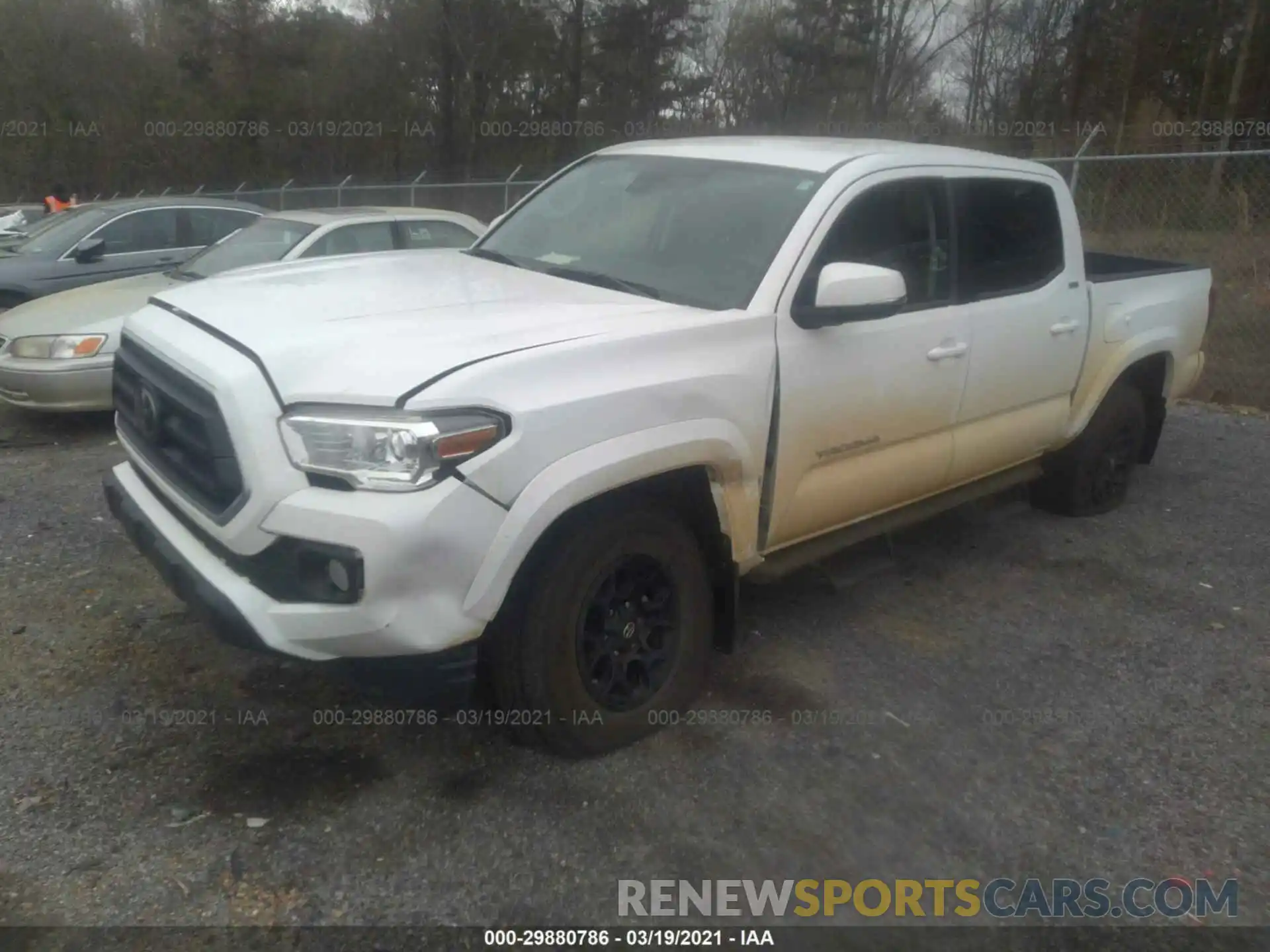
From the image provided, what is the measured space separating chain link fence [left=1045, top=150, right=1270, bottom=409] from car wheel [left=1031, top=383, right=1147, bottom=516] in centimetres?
404

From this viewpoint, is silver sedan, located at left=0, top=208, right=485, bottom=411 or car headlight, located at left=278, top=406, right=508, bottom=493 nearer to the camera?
car headlight, located at left=278, top=406, right=508, bottom=493

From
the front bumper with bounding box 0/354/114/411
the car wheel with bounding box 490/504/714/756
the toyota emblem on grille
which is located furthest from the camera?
the front bumper with bounding box 0/354/114/411

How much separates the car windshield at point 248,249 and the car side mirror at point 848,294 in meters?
4.90

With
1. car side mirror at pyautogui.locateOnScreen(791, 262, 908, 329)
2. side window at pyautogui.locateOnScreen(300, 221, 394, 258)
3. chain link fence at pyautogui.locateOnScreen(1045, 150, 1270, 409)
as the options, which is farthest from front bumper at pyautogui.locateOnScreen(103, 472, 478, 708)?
chain link fence at pyautogui.locateOnScreen(1045, 150, 1270, 409)

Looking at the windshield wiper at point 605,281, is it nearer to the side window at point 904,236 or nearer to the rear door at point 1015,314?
the side window at point 904,236

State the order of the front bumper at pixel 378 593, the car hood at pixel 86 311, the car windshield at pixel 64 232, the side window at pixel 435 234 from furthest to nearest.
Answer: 1. the car windshield at pixel 64 232
2. the side window at pixel 435 234
3. the car hood at pixel 86 311
4. the front bumper at pixel 378 593

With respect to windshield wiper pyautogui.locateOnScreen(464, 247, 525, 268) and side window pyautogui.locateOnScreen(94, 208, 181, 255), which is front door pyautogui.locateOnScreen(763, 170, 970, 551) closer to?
windshield wiper pyautogui.locateOnScreen(464, 247, 525, 268)

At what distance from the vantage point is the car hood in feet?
21.7

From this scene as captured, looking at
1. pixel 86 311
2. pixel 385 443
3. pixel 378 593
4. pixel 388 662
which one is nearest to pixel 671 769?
pixel 388 662

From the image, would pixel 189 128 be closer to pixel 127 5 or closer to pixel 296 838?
pixel 127 5

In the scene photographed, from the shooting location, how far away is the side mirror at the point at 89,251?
8.45 metres

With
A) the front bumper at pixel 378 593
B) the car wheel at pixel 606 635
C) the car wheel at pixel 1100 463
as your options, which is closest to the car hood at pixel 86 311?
the front bumper at pixel 378 593

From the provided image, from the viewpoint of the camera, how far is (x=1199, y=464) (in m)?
7.18

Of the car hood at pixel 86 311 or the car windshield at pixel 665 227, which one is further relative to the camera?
the car hood at pixel 86 311
